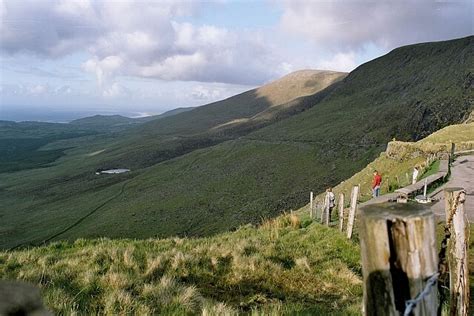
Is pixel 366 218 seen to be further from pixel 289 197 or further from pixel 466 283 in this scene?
pixel 289 197

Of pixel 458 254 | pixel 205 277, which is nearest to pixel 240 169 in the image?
pixel 205 277

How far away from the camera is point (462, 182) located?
846 inches

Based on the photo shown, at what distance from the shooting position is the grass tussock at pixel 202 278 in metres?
6.45

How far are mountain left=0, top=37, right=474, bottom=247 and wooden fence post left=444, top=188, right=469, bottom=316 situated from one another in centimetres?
4783

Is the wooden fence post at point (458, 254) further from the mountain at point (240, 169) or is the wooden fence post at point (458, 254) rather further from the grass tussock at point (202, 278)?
the mountain at point (240, 169)

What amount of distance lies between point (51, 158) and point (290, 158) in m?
118

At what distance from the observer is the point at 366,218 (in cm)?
263

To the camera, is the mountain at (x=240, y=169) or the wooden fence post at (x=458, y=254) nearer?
the wooden fence post at (x=458, y=254)

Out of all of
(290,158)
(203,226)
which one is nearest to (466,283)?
(203,226)

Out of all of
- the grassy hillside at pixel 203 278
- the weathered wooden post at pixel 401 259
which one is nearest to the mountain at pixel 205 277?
the grassy hillside at pixel 203 278

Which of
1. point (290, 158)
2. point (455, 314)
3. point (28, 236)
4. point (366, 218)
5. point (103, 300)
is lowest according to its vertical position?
point (28, 236)

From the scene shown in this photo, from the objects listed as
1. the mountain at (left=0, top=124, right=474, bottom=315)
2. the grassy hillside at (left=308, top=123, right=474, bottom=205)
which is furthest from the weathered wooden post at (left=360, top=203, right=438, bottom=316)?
the grassy hillside at (left=308, top=123, right=474, bottom=205)

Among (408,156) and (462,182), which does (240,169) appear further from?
(462,182)

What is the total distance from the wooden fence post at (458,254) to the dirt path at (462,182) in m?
10.7
